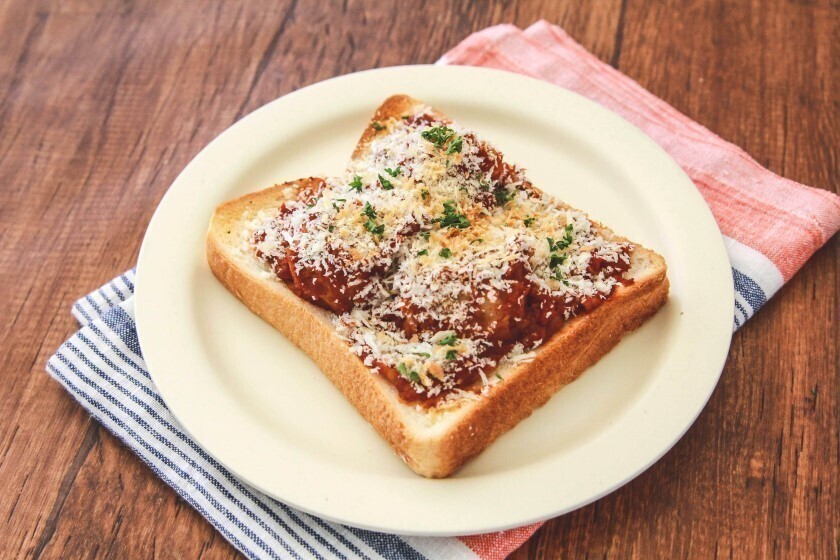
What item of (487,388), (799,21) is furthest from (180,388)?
(799,21)

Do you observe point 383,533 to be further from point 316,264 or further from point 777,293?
point 777,293

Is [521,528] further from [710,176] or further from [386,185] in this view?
[710,176]

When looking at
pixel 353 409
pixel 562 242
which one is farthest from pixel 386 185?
pixel 353 409

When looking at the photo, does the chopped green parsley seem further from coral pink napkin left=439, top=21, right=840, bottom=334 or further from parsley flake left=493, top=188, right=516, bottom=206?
coral pink napkin left=439, top=21, right=840, bottom=334

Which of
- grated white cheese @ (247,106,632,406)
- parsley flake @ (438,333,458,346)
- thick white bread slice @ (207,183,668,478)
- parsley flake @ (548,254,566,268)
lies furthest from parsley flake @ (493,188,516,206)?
parsley flake @ (438,333,458,346)

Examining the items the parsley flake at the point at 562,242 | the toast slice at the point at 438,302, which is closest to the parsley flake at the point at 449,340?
the toast slice at the point at 438,302
